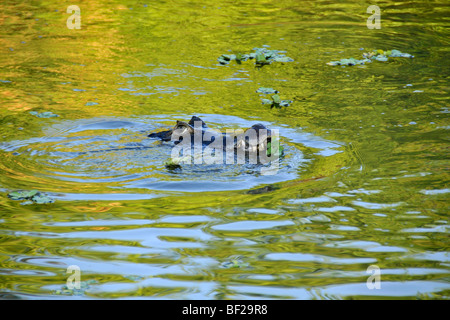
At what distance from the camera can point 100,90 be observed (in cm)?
867

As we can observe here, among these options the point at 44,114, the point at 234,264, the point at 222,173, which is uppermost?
the point at 44,114

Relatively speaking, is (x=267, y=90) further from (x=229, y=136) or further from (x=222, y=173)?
(x=222, y=173)

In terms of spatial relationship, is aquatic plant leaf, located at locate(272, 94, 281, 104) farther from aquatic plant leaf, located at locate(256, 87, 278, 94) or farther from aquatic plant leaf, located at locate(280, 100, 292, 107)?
aquatic plant leaf, located at locate(256, 87, 278, 94)

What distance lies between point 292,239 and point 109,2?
12.1 metres

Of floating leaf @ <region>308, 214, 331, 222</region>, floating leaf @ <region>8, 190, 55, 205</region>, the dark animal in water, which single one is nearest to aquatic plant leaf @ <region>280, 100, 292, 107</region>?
the dark animal in water

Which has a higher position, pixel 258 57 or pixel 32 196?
pixel 258 57

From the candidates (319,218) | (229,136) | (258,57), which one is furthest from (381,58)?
(319,218)

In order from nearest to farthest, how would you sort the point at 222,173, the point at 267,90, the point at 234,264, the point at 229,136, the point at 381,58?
1. the point at 234,264
2. the point at 222,173
3. the point at 229,136
4. the point at 267,90
5. the point at 381,58

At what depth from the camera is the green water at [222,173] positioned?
3.91 metres

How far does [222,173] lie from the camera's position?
566 cm

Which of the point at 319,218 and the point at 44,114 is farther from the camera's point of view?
the point at 44,114

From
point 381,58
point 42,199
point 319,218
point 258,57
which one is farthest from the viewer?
point 381,58
